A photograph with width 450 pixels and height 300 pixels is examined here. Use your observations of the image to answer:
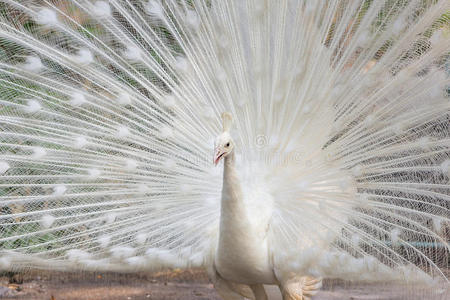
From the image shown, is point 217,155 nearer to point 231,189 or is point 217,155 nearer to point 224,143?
point 224,143

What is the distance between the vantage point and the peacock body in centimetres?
262

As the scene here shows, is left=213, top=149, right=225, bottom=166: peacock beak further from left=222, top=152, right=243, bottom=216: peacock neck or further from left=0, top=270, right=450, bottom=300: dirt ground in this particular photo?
left=0, top=270, right=450, bottom=300: dirt ground

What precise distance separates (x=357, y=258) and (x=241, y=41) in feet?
3.70

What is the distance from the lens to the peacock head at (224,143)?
7.30 feet

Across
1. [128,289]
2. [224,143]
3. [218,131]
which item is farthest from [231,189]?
[128,289]

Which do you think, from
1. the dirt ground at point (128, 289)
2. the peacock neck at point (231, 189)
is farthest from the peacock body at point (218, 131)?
the dirt ground at point (128, 289)

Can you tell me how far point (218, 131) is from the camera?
9.70ft

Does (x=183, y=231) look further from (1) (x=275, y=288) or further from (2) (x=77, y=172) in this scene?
(1) (x=275, y=288)

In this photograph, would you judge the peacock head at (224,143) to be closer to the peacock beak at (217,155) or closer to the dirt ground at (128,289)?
the peacock beak at (217,155)

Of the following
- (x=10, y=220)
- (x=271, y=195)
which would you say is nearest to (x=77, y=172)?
(x=10, y=220)

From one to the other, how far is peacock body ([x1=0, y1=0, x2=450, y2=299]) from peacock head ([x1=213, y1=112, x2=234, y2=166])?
0.28 metres

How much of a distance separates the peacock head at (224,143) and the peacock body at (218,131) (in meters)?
0.28

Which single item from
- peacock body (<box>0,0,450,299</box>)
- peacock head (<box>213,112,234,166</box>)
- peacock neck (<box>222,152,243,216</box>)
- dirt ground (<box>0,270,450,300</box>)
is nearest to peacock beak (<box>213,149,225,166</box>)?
peacock head (<box>213,112,234,166</box>)

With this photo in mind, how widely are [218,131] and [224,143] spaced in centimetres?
69
